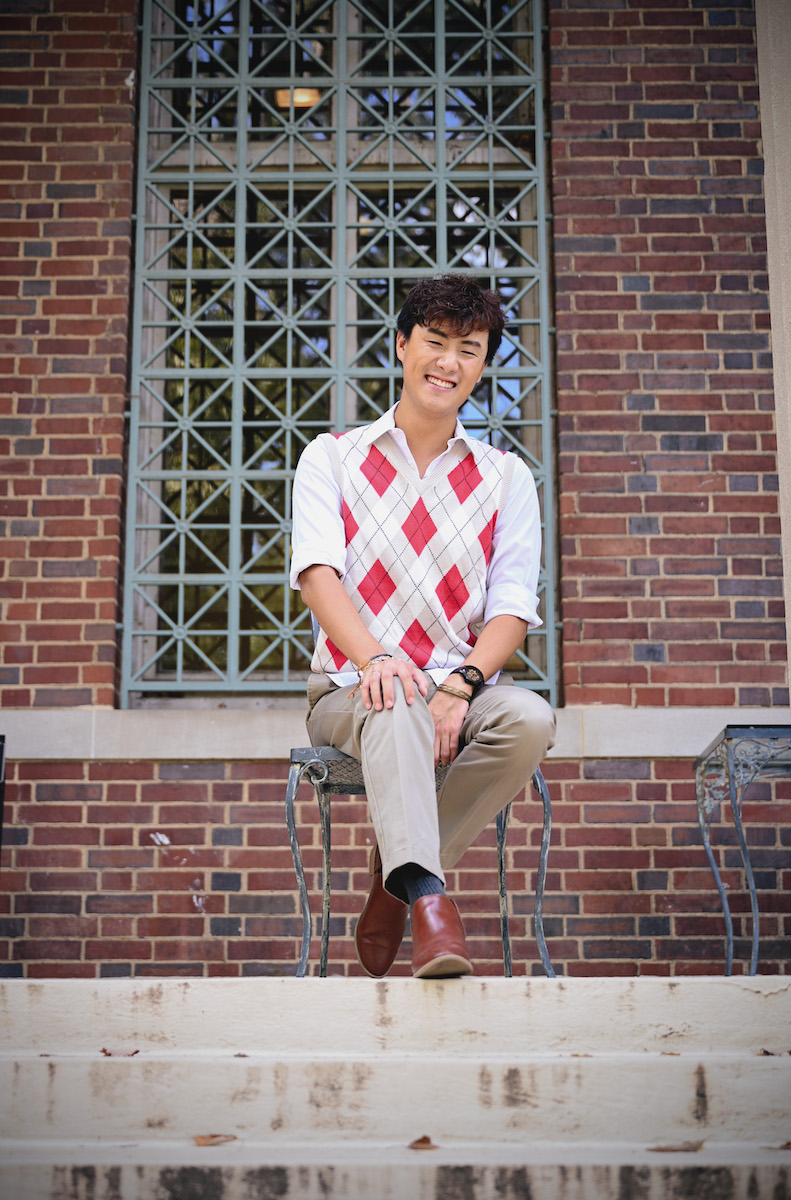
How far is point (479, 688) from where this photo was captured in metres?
3.26

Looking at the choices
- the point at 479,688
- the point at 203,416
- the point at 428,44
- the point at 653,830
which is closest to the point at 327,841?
the point at 479,688

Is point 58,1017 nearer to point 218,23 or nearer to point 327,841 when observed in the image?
point 327,841

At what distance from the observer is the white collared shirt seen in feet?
11.0

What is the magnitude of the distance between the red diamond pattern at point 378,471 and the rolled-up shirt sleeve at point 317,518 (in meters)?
0.10

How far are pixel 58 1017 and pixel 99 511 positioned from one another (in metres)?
2.68

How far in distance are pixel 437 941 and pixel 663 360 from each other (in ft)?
10.1

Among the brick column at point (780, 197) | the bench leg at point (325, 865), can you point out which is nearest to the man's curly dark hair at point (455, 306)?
the bench leg at point (325, 865)

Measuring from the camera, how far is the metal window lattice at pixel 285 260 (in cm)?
500

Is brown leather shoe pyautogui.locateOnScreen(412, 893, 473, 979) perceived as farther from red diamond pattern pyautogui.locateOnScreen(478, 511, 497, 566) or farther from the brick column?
the brick column

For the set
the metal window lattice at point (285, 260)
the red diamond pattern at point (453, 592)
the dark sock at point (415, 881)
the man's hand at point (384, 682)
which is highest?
the metal window lattice at point (285, 260)

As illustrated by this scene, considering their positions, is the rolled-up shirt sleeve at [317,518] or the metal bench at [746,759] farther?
the metal bench at [746,759]

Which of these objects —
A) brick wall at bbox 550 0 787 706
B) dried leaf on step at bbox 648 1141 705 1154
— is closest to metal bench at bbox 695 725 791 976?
brick wall at bbox 550 0 787 706

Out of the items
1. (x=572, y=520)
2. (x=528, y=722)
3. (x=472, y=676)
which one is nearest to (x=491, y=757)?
(x=528, y=722)

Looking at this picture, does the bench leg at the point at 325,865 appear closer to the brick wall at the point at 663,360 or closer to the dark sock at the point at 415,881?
the dark sock at the point at 415,881
